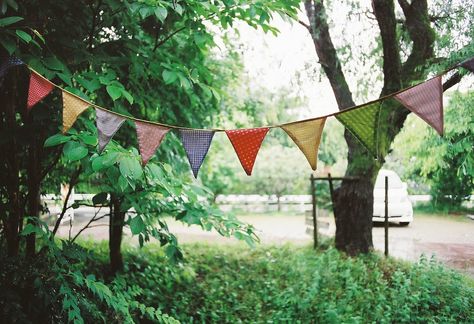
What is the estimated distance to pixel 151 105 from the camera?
3.37 meters

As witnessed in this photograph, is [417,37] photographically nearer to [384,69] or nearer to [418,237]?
[384,69]

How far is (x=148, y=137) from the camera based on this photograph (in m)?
2.16

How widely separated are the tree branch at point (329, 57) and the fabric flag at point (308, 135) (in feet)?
11.4

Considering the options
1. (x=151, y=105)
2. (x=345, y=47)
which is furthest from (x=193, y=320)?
(x=345, y=47)

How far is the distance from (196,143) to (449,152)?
319 centimetres

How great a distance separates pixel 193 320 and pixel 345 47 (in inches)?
147

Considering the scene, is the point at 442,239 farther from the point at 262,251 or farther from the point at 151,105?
the point at 151,105

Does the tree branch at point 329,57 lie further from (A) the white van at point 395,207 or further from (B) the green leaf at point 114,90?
(B) the green leaf at point 114,90

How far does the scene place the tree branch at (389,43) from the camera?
4676 mm

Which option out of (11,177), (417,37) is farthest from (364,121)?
(417,37)

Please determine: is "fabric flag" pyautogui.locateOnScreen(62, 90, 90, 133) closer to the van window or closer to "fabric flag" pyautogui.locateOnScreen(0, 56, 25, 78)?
"fabric flag" pyautogui.locateOnScreen(0, 56, 25, 78)

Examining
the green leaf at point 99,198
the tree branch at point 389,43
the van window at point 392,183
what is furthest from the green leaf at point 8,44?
the van window at point 392,183

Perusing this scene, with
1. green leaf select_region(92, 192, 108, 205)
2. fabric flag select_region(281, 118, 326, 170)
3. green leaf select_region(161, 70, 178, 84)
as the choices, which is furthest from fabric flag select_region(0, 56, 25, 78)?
fabric flag select_region(281, 118, 326, 170)

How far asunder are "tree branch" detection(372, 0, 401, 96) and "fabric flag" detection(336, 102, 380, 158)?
3087 millimetres
